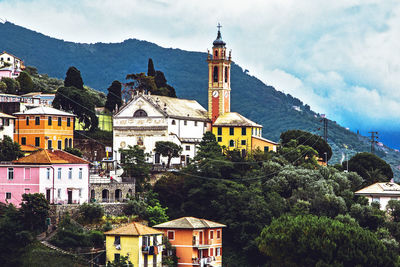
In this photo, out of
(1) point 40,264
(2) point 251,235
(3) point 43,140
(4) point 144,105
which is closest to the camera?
(1) point 40,264

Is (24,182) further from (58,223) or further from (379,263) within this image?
(379,263)

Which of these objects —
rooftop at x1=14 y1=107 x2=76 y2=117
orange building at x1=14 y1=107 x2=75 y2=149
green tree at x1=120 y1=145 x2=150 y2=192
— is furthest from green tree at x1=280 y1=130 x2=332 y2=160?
orange building at x1=14 y1=107 x2=75 y2=149

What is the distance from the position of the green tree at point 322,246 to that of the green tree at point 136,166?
15.3 metres

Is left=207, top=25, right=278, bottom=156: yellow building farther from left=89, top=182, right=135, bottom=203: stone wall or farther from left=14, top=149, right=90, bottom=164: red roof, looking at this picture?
left=14, top=149, right=90, bottom=164: red roof

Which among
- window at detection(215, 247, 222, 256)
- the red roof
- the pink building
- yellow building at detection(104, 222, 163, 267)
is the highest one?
the red roof

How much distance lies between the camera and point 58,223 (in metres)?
64.7

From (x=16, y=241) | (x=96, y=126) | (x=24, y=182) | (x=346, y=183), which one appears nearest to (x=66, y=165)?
(x=24, y=182)

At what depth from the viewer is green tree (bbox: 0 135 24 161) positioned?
7149cm

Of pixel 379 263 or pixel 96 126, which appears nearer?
pixel 379 263

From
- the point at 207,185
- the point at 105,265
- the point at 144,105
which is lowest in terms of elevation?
the point at 105,265

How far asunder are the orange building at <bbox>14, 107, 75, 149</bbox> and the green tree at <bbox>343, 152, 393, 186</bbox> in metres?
31.9

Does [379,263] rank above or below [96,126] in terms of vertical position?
below

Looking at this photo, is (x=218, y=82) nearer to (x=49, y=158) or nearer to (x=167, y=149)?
(x=167, y=149)

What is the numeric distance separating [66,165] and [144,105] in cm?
1844
